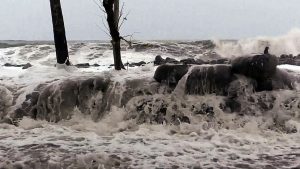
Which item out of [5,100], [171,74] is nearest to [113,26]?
[171,74]

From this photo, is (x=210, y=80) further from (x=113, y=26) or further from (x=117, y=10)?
(x=117, y=10)

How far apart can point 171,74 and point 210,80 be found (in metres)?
0.77

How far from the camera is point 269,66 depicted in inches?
309

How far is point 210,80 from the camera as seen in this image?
7984mm

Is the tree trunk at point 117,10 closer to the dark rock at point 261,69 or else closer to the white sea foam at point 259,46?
the dark rock at point 261,69

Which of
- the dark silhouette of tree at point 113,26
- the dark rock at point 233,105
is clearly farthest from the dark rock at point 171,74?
the dark silhouette of tree at point 113,26

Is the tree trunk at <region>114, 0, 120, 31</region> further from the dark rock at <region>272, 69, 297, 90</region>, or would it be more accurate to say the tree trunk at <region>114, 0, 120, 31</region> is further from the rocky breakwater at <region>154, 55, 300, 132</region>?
the dark rock at <region>272, 69, 297, 90</region>

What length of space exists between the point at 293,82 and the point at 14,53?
22.8 metres

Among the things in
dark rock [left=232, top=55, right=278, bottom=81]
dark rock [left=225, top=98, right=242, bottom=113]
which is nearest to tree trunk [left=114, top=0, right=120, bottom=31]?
dark rock [left=232, top=55, right=278, bottom=81]

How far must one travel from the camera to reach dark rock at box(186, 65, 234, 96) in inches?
312

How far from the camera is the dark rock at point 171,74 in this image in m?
8.28

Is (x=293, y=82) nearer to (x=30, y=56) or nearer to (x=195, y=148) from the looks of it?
(x=195, y=148)

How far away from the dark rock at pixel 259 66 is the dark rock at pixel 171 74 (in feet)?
3.46

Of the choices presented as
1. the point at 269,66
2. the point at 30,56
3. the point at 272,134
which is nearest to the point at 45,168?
the point at 272,134
